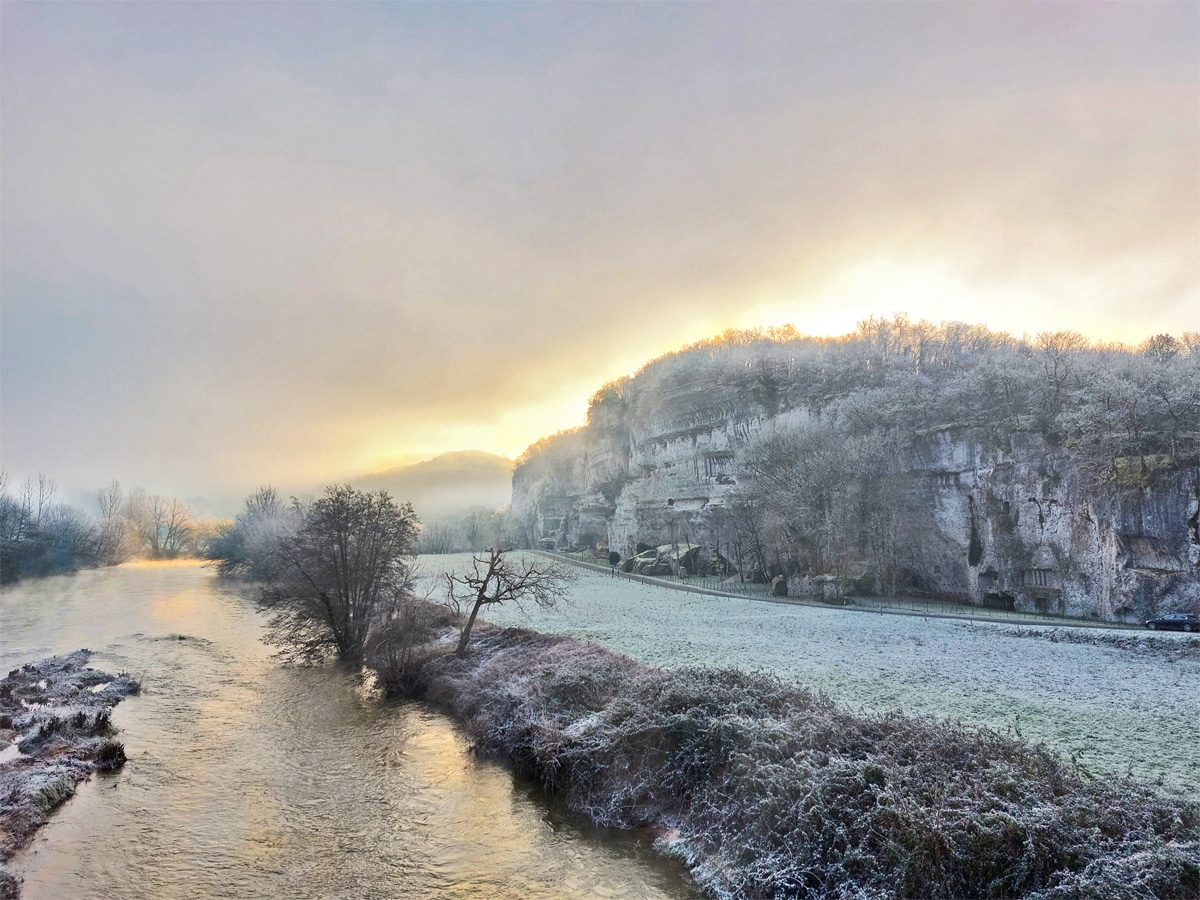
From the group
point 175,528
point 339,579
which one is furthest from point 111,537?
point 339,579

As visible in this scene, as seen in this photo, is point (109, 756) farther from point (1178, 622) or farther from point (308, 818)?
point (1178, 622)

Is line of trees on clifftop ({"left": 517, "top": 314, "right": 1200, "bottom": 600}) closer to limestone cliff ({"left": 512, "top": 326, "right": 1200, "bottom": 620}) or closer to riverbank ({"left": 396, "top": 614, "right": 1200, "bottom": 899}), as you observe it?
limestone cliff ({"left": 512, "top": 326, "right": 1200, "bottom": 620})

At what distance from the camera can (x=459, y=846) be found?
440 inches

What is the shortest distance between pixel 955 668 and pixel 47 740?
84.1 ft

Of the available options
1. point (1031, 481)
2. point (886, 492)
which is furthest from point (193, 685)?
point (1031, 481)

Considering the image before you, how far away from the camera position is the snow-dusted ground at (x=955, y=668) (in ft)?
42.4

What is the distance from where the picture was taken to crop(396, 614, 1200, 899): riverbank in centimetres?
818

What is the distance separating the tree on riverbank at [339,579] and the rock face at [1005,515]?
2901 cm

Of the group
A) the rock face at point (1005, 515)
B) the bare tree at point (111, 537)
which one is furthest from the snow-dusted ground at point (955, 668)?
the bare tree at point (111, 537)

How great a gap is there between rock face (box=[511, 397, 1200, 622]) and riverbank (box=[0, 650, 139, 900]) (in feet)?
125

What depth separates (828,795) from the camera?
996 cm

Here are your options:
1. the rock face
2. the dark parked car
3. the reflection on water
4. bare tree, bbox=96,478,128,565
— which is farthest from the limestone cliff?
bare tree, bbox=96,478,128,565

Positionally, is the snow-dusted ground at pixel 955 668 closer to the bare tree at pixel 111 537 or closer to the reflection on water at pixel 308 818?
the reflection on water at pixel 308 818

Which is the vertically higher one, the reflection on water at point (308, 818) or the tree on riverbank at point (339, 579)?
the tree on riverbank at point (339, 579)
